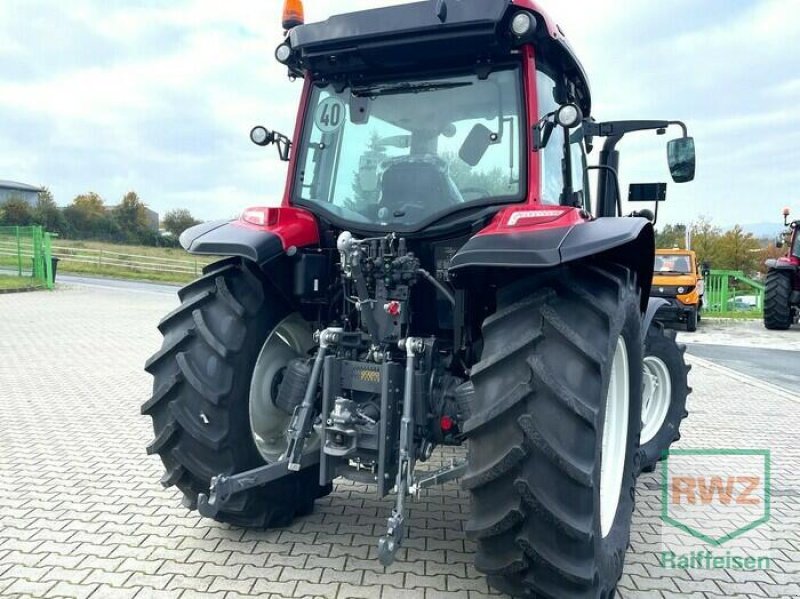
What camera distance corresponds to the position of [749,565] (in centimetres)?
316

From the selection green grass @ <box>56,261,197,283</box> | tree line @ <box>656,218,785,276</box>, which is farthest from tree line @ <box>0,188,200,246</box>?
tree line @ <box>656,218,785,276</box>

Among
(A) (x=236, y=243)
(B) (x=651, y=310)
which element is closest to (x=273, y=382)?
(A) (x=236, y=243)

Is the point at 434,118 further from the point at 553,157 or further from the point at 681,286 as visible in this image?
the point at 681,286

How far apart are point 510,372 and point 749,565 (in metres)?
A: 1.84

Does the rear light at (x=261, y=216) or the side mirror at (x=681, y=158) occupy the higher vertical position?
the side mirror at (x=681, y=158)

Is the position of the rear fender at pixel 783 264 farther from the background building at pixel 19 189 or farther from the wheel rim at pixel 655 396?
the background building at pixel 19 189


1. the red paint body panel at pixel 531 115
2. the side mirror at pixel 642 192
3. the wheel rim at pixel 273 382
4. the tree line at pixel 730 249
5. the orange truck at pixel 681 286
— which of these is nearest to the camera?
the red paint body panel at pixel 531 115

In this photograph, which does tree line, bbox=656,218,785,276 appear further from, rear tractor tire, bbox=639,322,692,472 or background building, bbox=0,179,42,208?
background building, bbox=0,179,42,208

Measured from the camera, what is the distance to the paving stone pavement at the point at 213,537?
2.83 metres

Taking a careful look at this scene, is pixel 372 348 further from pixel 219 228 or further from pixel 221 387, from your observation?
pixel 219 228

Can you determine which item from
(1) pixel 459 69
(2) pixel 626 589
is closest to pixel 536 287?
(1) pixel 459 69

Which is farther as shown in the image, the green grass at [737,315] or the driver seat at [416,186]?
the green grass at [737,315]

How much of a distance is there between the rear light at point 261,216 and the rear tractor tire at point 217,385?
22 cm

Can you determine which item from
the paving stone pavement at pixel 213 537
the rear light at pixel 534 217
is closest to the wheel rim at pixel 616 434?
the paving stone pavement at pixel 213 537
